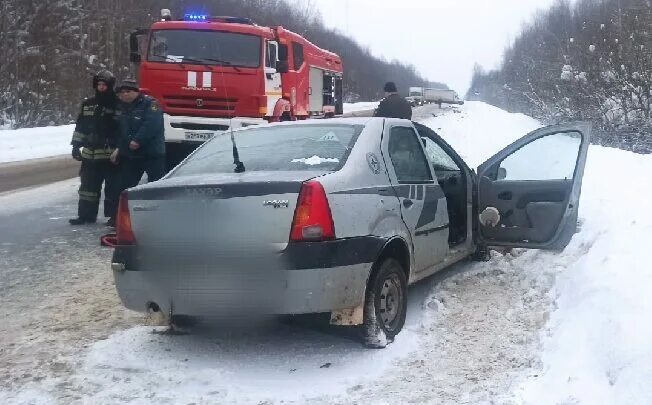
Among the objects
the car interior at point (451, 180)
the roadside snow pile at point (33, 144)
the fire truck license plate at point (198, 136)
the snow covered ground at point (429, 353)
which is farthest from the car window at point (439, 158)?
the roadside snow pile at point (33, 144)

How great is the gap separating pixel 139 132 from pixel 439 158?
3.43 metres

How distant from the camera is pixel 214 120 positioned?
11.9 metres

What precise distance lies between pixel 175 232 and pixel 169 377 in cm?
83

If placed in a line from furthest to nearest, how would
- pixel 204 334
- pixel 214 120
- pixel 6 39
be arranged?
pixel 6 39 < pixel 214 120 < pixel 204 334

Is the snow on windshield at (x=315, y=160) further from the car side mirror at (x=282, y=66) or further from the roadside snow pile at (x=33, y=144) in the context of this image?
the roadside snow pile at (x=33, y=144)

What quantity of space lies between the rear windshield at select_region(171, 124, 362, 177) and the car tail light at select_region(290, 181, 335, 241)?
0.41 meters

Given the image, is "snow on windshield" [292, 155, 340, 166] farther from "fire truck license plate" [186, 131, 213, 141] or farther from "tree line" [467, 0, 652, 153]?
"tree line" [467, 0, 652, 153]

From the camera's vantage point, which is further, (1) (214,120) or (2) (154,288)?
(1) (214,120)

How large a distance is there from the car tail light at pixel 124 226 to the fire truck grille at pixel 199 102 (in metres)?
7.89

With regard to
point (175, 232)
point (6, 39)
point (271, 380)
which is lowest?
point (271, 380)

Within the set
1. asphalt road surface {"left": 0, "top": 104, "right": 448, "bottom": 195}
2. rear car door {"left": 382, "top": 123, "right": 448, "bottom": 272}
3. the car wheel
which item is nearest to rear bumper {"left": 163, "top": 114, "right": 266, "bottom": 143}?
asphalt road surface {"left": 0, "top": 104, "right": 448, "bottom": 195}

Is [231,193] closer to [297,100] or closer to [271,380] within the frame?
[271,380]

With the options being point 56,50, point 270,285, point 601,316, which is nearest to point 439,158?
point 601,316

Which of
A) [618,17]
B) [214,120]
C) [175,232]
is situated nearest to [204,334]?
[175,232]
